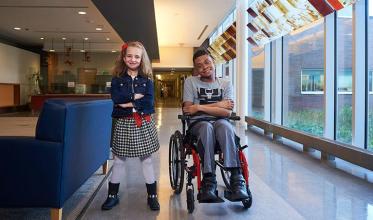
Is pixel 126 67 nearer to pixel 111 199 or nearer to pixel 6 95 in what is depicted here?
pixel 111 199

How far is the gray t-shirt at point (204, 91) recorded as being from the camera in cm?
303

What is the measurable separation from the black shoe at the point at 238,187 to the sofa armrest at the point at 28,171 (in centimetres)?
114

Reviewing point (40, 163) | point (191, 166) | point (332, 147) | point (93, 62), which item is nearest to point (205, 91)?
point (191, 166)

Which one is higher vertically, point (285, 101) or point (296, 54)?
point (296, 54)

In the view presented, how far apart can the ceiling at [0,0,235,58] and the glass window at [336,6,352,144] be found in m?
3.93

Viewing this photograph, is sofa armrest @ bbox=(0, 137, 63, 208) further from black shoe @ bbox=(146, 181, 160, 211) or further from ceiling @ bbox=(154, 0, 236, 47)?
ceiling @ bbox=(154, 0, 236, 47)

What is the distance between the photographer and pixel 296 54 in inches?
273

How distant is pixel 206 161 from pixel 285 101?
17.4ft

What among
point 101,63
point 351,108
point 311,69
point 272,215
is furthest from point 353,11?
point 101,63

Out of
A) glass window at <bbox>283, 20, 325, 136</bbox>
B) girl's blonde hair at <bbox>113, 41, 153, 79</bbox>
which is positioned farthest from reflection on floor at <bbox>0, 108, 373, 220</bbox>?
glass window at <bbox>283, 20, 325, 136</bbox>

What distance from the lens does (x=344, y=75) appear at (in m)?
4.93

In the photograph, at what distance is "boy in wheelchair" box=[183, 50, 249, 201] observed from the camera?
2.59 metres

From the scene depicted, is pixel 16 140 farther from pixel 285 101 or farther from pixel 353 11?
pixel 285 101

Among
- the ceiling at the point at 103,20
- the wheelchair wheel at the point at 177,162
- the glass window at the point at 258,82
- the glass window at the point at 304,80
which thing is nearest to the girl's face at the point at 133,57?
the wheelchair wheel at the point at 177,162
